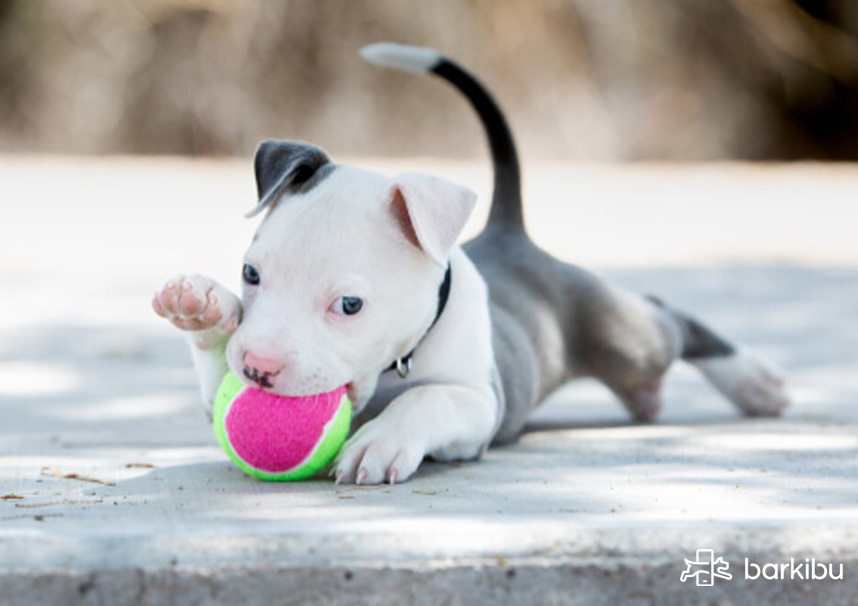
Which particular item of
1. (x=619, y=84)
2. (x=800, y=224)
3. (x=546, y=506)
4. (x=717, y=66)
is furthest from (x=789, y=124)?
(x=546, y=506)

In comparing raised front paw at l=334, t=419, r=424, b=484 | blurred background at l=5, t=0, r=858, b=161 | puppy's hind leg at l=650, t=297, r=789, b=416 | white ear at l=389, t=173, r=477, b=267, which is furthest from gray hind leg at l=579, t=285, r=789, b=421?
blurred background at l=5, t=0, r=858, b=161

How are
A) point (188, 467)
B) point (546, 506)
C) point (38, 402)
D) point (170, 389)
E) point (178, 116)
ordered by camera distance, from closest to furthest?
point (546, 506), point (188, 467), point (38, 402), point (170, 389), point (178, 116)

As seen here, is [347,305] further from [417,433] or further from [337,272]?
[417,433]

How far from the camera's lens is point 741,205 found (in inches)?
456

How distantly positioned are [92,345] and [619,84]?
9985 mm

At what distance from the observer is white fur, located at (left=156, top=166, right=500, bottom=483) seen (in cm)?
267

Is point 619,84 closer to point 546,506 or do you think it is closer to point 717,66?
point 717,66

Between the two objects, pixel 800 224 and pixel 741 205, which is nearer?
pixel 800 224

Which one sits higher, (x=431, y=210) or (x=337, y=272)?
(x=431, y=210)

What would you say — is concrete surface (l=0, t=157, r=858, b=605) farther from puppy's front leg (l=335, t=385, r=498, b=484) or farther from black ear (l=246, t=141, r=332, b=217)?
black ear (l=246, t=141, r=332, b=217)

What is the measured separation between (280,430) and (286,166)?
1.90 feet

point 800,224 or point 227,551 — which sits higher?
point 227,551

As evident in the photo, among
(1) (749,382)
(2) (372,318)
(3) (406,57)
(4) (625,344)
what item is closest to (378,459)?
(2) (372,318)

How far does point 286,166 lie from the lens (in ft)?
9.47
